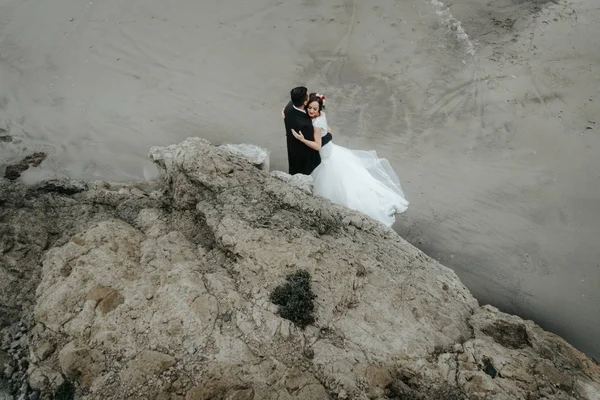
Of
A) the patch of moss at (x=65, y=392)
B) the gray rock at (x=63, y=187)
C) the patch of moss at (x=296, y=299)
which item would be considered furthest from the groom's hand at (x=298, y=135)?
the patch of moss at (x=65, y=392)

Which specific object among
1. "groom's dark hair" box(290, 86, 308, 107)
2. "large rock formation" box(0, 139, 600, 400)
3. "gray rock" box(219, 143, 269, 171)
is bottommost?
"large rock formation" box(0, 139, 600, 400)

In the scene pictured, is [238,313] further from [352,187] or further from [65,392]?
[352,187]

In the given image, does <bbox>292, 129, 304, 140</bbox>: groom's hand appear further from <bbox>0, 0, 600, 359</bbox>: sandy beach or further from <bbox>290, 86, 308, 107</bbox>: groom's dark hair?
<bbox>0, 0, 600, 359</bbox>: sandy beach

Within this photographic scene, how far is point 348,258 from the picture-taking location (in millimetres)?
4281

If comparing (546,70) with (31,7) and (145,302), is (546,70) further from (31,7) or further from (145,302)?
(31,7)

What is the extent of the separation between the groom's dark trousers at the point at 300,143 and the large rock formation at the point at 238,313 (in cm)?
95

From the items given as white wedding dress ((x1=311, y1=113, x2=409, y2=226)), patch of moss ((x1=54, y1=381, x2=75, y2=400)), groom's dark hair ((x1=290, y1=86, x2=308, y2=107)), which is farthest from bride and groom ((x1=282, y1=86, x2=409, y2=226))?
patch of moss ((x1=54, y1=381, x2=75, y2=400))

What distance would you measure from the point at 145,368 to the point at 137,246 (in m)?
1.30

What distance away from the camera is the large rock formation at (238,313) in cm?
341

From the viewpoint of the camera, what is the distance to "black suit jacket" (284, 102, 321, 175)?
17.0 ft

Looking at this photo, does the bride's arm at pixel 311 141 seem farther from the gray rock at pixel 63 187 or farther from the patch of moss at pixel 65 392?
the patch of moss at pixel 65 392

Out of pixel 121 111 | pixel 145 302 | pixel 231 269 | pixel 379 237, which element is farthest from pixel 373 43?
pixel 145 302

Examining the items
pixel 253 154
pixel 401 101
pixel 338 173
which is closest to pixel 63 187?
pixel 253 154

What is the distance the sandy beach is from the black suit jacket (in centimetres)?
179
